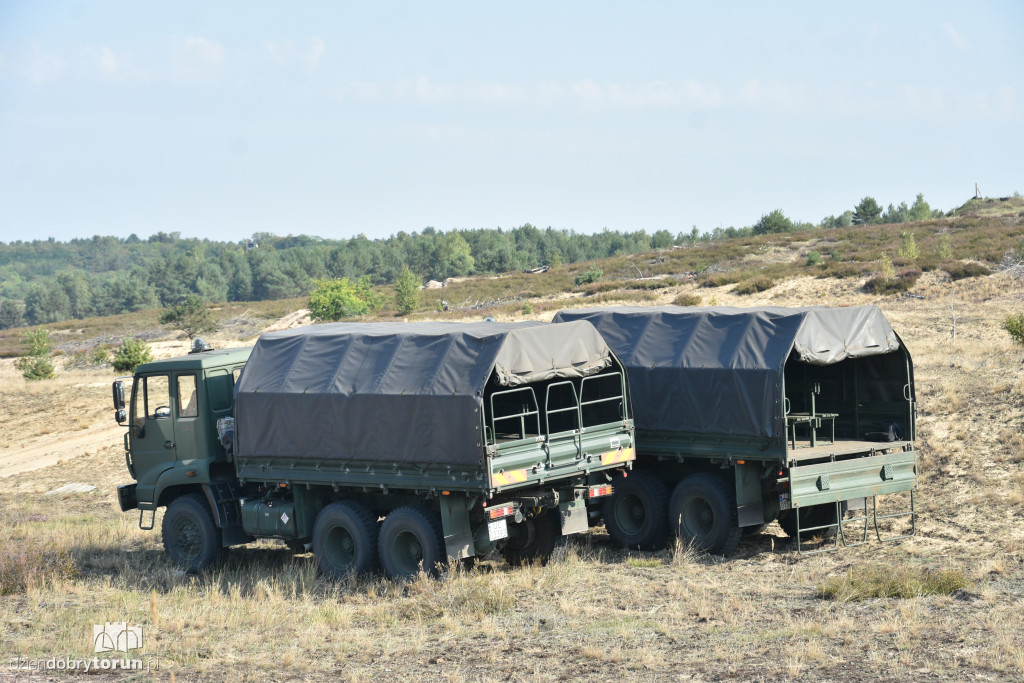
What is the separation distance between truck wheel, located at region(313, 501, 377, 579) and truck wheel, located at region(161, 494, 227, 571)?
5.77 feet

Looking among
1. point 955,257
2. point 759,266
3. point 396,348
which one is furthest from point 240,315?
point 396,348

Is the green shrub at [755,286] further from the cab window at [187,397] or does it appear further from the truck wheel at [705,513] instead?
the cab window at [187,397]

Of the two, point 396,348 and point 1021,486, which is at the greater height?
point 396,348

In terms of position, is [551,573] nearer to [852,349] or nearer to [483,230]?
[852,349]

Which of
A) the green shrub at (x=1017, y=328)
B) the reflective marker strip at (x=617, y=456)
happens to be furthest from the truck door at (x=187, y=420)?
the green shrub at (x=1017, y=328)

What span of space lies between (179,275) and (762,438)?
153561 mm

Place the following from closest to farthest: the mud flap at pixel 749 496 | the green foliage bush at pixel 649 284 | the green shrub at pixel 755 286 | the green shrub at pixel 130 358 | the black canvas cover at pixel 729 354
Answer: the black canvas cover at pixel 729 354
the mud flap at pixel 749 496
the green shrub at pixel 130 358
the green shrub at pixel 755 286
the green foliage bush at pixel 649 284

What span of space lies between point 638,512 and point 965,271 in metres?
35.4

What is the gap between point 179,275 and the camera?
513 ft

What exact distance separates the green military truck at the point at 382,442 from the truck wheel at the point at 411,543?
2cm

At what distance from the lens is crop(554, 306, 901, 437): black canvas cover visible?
1321 cm

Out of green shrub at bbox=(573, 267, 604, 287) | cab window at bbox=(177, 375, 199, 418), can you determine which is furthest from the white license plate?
green shrub at bbox=(573, 267, 604, 287)

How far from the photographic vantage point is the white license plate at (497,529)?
12117mm

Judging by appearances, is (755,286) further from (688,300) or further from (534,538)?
(534,538)
